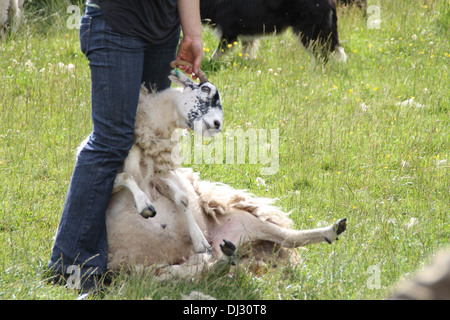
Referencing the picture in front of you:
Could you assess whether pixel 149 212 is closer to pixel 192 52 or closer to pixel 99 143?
pixel 99 143

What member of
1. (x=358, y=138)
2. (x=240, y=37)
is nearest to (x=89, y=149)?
(x=358, y=138)

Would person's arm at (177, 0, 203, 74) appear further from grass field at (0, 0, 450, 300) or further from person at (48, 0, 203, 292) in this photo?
grass field at (0, 0, 450, 300)

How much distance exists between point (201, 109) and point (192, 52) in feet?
1.03

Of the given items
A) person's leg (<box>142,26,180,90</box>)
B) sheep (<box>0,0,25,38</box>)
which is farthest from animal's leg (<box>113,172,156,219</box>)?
sheep (<box>0,0,25,38</box>)

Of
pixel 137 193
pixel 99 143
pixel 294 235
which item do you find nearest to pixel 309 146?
pixel 294 235

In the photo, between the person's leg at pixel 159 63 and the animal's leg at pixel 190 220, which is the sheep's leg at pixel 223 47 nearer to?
the person's leg at pixel 159 63

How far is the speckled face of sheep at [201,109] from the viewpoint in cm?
307

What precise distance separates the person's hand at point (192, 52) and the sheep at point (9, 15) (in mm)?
4763

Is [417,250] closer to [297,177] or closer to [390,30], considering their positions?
[297,177]

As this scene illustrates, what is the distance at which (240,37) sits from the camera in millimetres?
7273

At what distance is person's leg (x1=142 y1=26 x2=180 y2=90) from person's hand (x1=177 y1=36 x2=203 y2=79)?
4cm

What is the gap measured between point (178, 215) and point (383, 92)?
3.71 meters

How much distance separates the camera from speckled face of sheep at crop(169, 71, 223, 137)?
3074 millimetres

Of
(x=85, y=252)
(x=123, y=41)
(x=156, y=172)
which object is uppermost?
(x=123, y=41)
